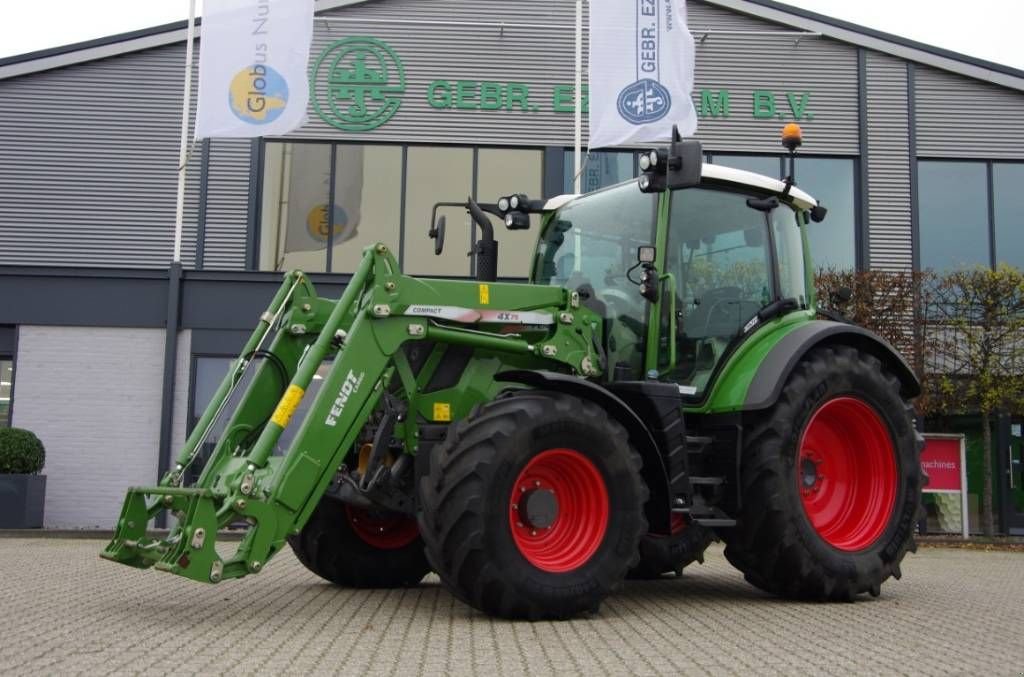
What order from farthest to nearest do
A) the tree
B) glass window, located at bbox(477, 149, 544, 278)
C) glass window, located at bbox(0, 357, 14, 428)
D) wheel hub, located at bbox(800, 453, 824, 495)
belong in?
1. glass window, located at bbox(477, 149, 544, 278)
2. glass window, located at bbox(0, 357, 14, 428)
3. the tree
4. wheel hub, located at bbox(800, 453, 824, 495)

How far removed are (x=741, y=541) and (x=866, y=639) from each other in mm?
1449

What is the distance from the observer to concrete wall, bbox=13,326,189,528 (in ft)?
55.8

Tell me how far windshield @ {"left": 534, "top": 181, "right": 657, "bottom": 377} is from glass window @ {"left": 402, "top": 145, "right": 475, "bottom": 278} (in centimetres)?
1002

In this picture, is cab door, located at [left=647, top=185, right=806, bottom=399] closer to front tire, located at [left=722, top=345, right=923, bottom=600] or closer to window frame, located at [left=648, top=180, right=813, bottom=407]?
window frame, located at [left=648, top=180, right=813, bottom=407]

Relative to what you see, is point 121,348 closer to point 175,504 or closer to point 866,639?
point 175,504

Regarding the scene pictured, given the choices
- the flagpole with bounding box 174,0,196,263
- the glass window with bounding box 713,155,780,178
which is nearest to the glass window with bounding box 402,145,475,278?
the flagpole with bounding box 174,0,196,263

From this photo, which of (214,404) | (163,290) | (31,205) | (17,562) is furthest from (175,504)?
(31,205)

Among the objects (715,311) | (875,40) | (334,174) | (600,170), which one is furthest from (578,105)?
(715,311)

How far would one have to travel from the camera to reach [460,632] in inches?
223

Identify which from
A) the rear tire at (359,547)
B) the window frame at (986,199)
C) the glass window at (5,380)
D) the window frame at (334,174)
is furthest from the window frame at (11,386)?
the window frame at (986,199)

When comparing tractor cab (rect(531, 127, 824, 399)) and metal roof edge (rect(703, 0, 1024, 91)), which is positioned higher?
metal roof edge (rect(703, 0, 1024, 91))

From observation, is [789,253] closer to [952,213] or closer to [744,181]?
[744,181]

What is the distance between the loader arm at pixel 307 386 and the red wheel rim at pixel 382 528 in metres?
1.11

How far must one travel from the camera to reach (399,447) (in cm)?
690
